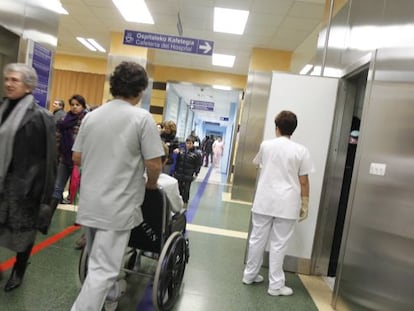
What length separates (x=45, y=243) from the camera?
3266 mm

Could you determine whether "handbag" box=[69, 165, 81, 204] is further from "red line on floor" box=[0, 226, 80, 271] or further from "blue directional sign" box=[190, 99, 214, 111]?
"blue directional sign" box=[190, 99, 214, 111]

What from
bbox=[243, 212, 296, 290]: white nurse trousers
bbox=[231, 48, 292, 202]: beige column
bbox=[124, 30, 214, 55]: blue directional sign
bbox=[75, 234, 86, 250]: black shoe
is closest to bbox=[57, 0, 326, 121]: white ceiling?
bbox=[124, 30, 214, 55]: blue directional sign

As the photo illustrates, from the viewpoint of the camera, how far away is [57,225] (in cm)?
381

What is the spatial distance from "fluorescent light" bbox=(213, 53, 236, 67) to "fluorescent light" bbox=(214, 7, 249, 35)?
5.96ft

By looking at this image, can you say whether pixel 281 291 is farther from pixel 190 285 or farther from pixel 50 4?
pixel 50 4

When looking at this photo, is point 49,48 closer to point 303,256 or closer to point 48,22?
point 48,22

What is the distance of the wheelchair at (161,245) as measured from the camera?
6.85 feet

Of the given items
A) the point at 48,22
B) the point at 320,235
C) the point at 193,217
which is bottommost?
the point at 193,217

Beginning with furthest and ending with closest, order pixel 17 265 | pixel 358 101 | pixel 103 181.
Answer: pixel 358 101, pixel 17 265, pixel 103 181

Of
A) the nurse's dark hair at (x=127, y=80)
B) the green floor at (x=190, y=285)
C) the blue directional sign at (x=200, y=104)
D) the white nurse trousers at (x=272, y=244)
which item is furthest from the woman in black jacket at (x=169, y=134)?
the blue directional sign at (x=200, y=104)

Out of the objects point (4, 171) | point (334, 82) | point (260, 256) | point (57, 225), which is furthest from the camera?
point (57, 225)

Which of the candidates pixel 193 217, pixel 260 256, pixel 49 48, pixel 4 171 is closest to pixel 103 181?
pixel 4 171

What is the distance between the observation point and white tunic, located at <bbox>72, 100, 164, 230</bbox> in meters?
1.72

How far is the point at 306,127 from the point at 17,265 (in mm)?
2617
